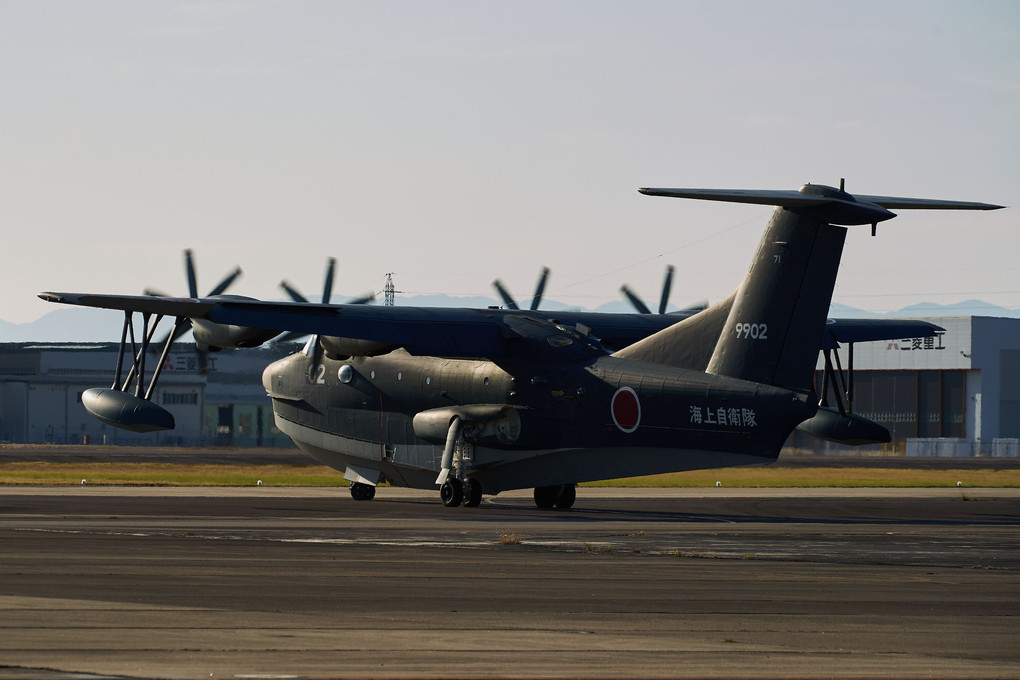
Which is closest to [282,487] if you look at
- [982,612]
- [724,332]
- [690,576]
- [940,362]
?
[724,332]

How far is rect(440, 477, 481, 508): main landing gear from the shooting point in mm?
41000

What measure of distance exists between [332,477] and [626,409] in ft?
82.4

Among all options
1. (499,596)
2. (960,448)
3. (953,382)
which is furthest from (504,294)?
(953,382)

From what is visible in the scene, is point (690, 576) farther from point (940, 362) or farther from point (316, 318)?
point (940, 362)

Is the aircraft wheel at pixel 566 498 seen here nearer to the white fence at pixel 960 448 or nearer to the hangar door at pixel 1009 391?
the white fence at pixel 960 448

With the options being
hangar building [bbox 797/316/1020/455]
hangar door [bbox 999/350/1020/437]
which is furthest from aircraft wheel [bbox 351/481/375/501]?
hangar door [bbox 999/350/1020/437]

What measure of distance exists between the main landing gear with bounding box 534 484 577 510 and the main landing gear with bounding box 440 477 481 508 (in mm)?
1767

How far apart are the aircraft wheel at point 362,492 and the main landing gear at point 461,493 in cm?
449

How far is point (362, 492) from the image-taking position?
148 feet

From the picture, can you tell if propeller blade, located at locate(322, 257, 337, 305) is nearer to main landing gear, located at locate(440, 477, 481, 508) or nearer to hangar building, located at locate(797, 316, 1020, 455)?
main landing gear, located at locate(440, 477, 481, 508)

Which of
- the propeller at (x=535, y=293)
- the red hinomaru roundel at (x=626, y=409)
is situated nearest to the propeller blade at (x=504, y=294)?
the propeller at (x=535, y=293)

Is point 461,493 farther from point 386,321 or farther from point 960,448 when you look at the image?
point 960,448

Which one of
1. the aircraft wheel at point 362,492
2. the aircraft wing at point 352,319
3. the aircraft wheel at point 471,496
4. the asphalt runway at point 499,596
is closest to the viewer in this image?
the asphalt runway at point 499,596

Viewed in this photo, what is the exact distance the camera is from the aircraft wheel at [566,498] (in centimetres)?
4134
